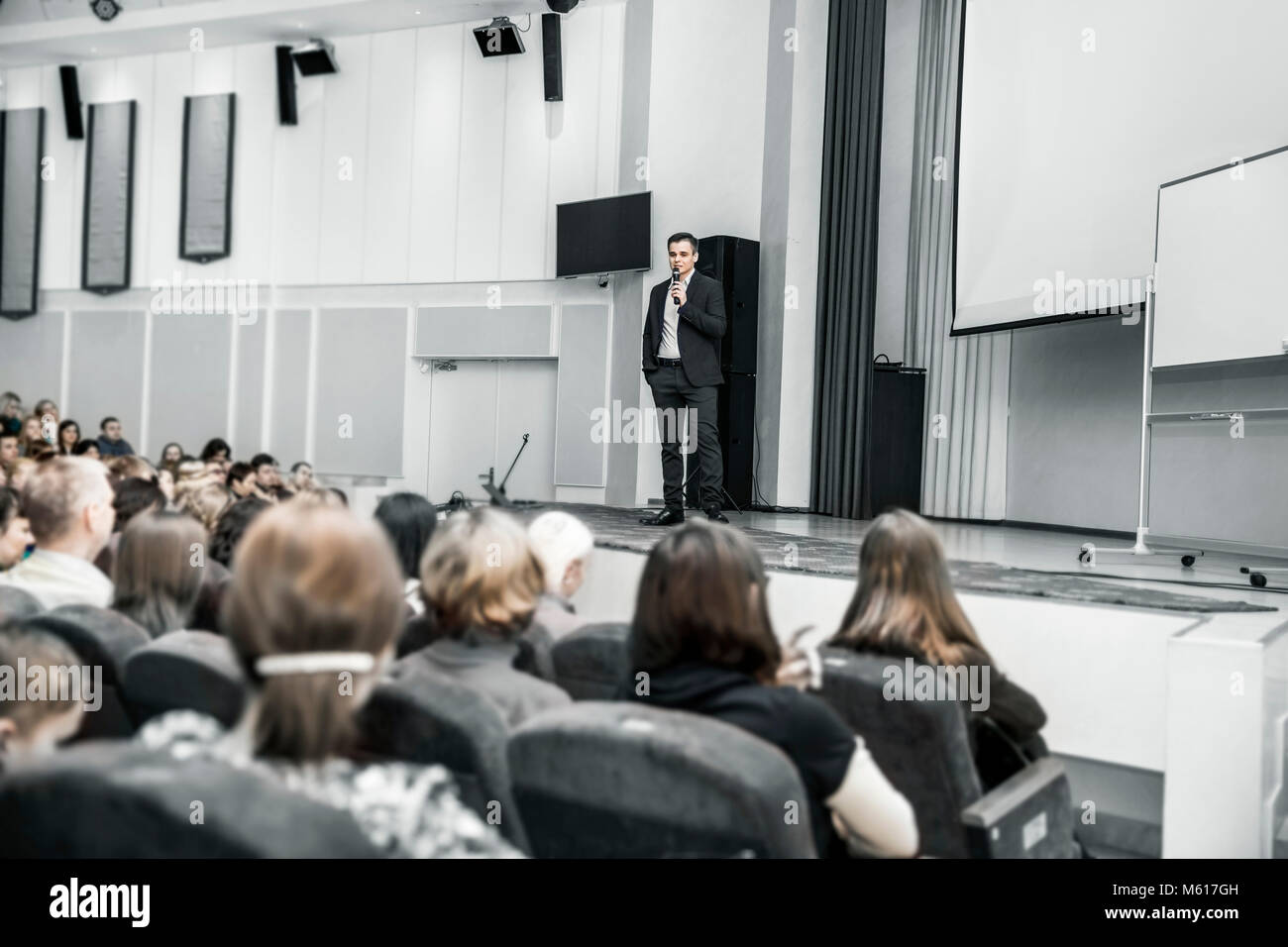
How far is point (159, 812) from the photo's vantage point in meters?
0.84

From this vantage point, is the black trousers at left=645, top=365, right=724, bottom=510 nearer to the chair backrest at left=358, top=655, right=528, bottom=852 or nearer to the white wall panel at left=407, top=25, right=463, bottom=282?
the chair backrest at left=358, top=655, right=528, bottom=852

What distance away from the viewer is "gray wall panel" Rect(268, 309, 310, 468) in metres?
9.63

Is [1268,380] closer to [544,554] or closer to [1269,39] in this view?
[1269,39]

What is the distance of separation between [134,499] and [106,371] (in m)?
8.30

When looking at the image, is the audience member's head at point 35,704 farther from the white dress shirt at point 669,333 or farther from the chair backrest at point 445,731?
the white dress shirt at point 669,333

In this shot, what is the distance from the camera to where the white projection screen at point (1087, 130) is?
14.3 ft

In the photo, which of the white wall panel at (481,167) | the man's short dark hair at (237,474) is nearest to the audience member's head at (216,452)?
the man's short dark hair at (237,474)

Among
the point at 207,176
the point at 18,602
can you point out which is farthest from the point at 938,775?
the point at 207,176

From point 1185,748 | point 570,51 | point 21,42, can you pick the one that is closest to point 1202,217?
point 1185,748

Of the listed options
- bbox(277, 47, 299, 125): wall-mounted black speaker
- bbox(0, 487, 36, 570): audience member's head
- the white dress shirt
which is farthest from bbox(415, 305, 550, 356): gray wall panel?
bbox(0, 487, 36, 570): audience member's head

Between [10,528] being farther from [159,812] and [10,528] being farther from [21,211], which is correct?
[21,211]

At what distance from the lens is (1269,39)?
13.9 feet

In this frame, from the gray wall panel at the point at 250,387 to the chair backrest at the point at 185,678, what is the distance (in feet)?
27.5

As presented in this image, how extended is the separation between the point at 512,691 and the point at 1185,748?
5.40ft
